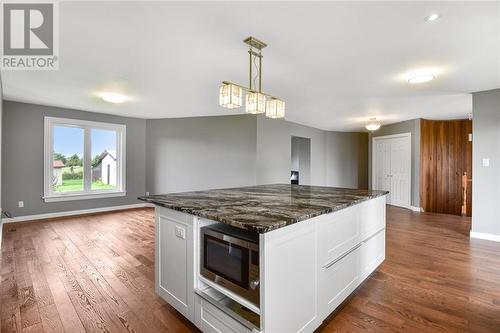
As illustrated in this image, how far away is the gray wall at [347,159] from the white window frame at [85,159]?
597 centimetres

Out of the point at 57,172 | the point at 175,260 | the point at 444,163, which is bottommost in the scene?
the point at 175,260

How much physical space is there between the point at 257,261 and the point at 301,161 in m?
6.19

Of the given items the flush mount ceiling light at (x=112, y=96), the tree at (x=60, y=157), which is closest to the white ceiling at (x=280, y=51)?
the flush mount ceiling light at (x=112, y=96)

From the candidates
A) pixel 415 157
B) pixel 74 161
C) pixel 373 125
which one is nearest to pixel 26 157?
pixel 74 161

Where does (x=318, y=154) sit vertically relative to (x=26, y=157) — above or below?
above

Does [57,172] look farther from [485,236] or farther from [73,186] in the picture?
[485,236]

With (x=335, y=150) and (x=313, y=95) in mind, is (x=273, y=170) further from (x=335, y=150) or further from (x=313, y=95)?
(x=335, y=150)

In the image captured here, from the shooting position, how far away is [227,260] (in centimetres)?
158

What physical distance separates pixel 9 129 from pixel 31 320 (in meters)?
4.42

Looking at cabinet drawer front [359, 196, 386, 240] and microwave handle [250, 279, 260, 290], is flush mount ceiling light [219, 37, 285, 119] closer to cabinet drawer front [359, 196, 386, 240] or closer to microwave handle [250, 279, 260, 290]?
cabinet drawer front [359, 196, 386, 240]

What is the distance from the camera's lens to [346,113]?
17.8 feet

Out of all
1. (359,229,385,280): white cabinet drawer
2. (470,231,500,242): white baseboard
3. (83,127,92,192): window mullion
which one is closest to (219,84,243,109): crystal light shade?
(359,229,385,280): white cabinet drawer

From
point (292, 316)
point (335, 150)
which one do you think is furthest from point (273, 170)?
point (292, 316)

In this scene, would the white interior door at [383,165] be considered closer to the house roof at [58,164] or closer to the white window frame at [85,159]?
the white window frame at [85,159]
